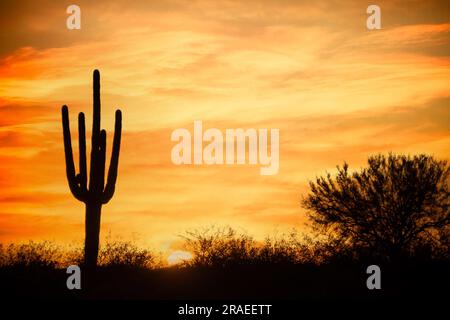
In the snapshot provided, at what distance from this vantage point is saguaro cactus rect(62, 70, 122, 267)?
56.0 feet

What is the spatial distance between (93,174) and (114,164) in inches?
25.4

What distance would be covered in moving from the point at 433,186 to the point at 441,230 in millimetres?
1483

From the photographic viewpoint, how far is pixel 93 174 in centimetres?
1705

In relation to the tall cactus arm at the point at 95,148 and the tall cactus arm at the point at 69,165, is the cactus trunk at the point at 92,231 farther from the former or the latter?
Answer: the tall cactus arm at the point at 95,148

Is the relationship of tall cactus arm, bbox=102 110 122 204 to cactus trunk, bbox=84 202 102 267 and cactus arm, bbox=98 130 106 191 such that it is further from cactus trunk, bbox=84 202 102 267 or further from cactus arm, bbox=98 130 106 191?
cactus trunk, bbox=84 202 102 267

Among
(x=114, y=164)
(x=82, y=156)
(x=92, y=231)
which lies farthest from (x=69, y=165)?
(x=92, y=231)

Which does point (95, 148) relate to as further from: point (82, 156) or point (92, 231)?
point (92, 231)

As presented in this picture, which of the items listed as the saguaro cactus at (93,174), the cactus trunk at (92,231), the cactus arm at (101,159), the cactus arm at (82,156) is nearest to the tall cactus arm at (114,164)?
the saguaro cactus at (93,174)

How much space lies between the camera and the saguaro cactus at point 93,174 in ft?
56.0

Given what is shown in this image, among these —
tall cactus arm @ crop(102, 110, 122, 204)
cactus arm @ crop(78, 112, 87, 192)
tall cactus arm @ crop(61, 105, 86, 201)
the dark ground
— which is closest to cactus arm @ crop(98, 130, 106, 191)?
tall cactus arm @ crop(102, 110, 122, 204)
